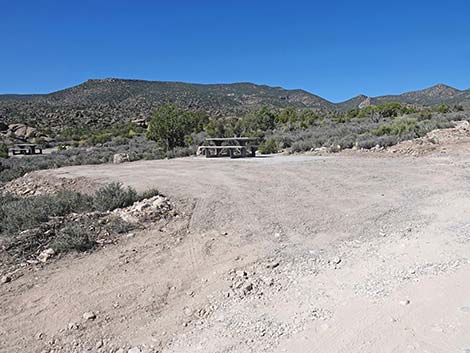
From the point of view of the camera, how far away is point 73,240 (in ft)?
19.2

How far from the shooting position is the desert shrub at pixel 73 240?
579 centimetres

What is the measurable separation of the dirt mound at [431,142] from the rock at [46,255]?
41.3 ft

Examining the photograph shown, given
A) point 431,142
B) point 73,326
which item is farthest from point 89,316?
point 431,142

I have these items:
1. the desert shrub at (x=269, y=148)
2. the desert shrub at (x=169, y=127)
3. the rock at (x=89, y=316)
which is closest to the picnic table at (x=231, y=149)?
the desert shrub at (x=269, y=148)

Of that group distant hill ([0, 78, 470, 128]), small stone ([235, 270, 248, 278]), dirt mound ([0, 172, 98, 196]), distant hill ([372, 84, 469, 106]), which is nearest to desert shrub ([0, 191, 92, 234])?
dirt mound ([0, 172, 98, 196])

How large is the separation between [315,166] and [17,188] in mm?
9585

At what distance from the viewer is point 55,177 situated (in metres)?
13.5

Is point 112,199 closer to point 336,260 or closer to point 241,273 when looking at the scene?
point 241,273

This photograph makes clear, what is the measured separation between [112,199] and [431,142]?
13.0 metres

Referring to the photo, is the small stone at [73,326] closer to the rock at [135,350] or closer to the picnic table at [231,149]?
the rock at [135,350]

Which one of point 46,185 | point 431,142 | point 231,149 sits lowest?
point 46,185

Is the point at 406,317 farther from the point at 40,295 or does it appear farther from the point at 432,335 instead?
the point at 40,295

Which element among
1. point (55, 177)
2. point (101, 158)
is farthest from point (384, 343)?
point (101, 158)

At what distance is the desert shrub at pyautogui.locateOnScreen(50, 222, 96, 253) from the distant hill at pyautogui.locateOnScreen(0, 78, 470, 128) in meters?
52.6
